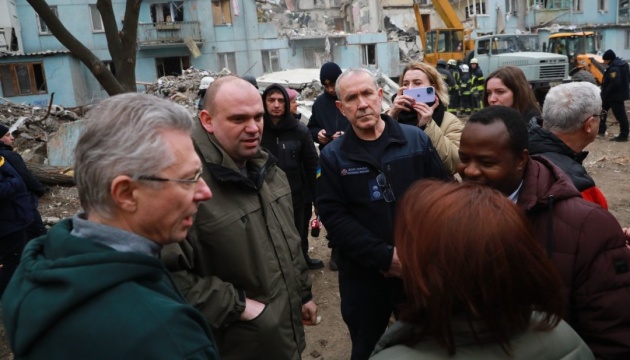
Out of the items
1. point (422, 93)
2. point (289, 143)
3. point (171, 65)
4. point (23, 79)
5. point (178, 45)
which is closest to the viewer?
point (422, 93)

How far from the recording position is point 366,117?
2.43 metres

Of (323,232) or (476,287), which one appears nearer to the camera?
(476,287)

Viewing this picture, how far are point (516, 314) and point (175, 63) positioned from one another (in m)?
29.7

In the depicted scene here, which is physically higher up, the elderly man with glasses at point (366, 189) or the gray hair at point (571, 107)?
the gray hair at point (571, 107)

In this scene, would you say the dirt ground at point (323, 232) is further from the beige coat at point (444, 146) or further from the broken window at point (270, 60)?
the broken window at point (270, 60)

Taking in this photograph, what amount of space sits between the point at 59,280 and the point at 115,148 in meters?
0.33

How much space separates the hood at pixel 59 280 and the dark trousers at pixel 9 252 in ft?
10.9

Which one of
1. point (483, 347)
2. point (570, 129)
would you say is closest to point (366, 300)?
point (570, 129)

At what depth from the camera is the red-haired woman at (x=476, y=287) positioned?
1039 millimetres

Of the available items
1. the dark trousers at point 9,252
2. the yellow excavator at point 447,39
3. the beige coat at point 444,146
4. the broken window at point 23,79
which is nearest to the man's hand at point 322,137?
the beige coat at point 444,146

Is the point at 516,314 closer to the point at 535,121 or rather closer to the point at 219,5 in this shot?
the point at 535,121

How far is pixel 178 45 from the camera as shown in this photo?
89.0ft

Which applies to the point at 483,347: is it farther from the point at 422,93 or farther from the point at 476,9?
the point at 476,9

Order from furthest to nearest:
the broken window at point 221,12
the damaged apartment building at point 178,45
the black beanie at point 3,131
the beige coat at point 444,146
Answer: the broken window at point 221,12 < the damaged apartment building at point 178,45 < the black beanie at point 3,131 < the beige coat at point 444,146
